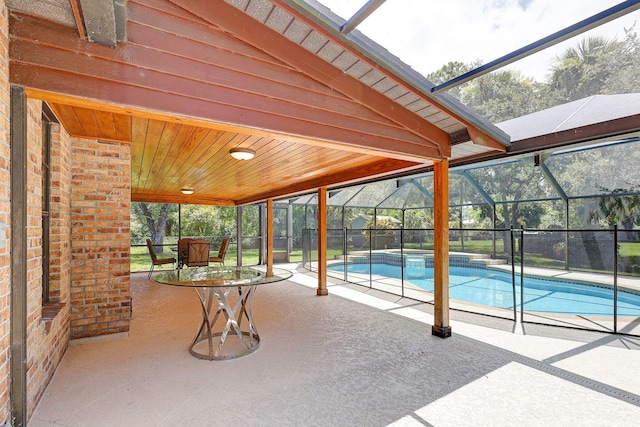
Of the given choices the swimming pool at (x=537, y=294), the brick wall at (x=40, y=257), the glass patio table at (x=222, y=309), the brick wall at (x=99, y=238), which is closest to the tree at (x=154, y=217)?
the swimming pool at (x=537, y=294)

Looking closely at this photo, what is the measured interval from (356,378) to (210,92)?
247 centimetres

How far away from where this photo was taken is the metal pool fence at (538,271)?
436cm

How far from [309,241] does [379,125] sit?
6428 mm

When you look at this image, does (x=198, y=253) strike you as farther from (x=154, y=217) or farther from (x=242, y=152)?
(x=154, y=217)

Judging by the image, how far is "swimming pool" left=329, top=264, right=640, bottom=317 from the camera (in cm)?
601

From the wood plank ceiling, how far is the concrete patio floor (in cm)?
198

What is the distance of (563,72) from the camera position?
19.0 m

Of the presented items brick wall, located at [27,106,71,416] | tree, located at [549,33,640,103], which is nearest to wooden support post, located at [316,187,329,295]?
brick wall, located at [27,106,71,416]

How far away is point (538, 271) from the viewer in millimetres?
7734

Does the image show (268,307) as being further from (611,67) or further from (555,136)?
(611,67)

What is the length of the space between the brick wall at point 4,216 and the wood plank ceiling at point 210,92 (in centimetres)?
10

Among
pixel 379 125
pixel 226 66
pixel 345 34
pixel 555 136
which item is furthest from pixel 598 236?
pixel 226 66

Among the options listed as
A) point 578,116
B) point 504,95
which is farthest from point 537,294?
point 504,95

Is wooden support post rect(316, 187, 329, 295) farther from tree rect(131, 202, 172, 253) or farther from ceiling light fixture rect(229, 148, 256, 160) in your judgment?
tree rect(131, 202, 172, 253)
